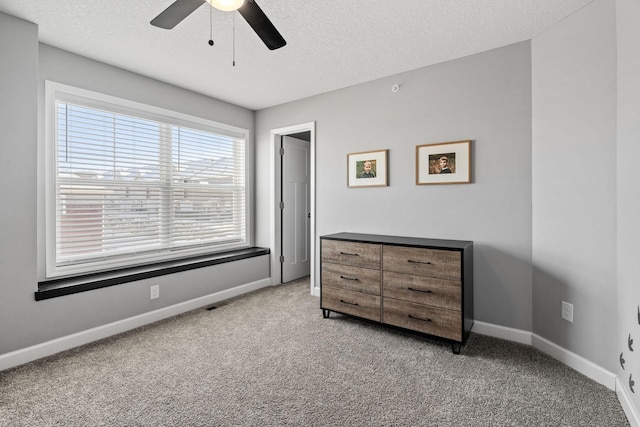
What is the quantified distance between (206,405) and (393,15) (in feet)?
9.23

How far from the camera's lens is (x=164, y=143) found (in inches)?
133

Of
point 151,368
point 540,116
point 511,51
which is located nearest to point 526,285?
point 540,116

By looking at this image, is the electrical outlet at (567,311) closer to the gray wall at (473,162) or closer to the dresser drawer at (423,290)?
the gray wall at (473,162)

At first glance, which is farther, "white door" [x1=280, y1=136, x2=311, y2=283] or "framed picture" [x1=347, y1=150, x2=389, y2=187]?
"white door" [x1=280, y1=136, x2=311, y2=283]

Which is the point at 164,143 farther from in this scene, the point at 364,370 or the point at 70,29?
the point at 364,370

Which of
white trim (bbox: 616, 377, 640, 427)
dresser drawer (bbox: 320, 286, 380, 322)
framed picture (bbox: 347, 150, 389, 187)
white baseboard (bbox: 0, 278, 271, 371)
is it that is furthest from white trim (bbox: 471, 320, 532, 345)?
white baseboard (bbox: 0, 278, 271, 371)

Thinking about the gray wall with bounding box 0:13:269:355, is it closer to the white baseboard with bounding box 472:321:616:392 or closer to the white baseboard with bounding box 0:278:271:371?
the white baseboard with bounding box 0:278:271:371

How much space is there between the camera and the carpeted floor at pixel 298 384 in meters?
1.67

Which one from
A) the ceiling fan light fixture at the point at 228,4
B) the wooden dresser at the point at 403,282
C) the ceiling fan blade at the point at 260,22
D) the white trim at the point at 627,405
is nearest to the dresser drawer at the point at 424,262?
the wooden dresser at the point at 403,282

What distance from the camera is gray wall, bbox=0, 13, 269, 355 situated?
2148 millimetres

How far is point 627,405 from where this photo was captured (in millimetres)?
1664

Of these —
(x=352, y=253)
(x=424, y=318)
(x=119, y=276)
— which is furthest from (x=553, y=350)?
(x=119, y=276)

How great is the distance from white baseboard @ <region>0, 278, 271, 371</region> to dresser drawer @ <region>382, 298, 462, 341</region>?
2.05m

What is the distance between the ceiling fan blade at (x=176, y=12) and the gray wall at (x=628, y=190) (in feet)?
7.65
